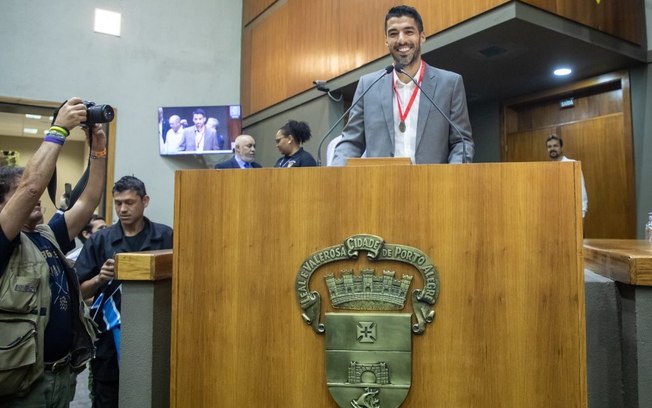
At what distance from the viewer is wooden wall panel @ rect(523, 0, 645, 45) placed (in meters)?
3.67

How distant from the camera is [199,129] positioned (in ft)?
20.2

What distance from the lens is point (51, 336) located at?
152 centimetres

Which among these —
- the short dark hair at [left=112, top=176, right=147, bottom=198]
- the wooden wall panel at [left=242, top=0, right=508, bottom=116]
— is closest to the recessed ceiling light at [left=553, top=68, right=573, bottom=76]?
the wooden wall panel at [left=242, top=0, right=508, bottom=116]

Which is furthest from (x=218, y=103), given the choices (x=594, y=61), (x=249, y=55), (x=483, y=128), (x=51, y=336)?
(x=51, y=336)

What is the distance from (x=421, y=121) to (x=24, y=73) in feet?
18.2

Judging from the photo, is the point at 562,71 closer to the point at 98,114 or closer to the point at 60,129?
the point at 98,114

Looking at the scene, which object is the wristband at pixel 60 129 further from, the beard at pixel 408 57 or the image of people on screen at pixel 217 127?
the image of people on screen at pixel 217 127

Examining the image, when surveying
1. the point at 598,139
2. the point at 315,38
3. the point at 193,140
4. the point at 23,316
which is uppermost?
the point at 315,38

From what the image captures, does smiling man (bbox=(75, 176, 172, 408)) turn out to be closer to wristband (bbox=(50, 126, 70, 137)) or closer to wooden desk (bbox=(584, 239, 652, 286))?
wristband (bbox=(50, 126, 70, 137))

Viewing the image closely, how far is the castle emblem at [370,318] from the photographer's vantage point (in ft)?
3.06

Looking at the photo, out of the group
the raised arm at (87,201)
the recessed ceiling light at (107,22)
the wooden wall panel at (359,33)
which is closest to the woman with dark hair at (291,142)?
the wooden wall panel at (359,33)

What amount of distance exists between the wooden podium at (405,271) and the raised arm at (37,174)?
22.7 inches

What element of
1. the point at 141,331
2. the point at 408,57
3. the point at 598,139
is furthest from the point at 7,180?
the point at 598,139

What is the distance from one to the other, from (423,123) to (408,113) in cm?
9
